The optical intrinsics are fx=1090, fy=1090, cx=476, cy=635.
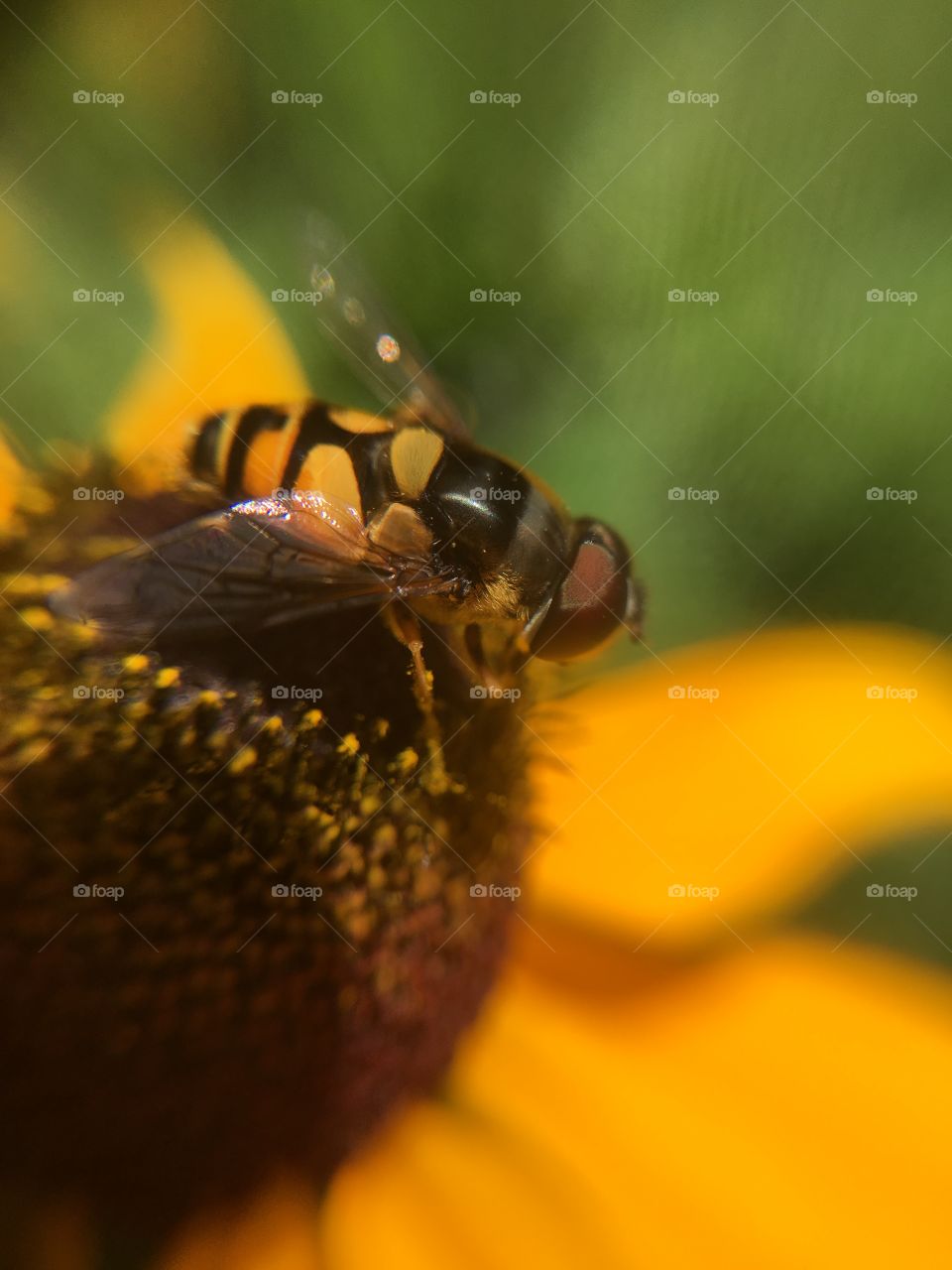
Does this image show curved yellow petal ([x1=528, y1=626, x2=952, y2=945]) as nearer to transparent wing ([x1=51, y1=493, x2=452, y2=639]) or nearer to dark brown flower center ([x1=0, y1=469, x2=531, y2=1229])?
dark brown flower center ([x1=0, y1=469, x2=531, y2=1229])

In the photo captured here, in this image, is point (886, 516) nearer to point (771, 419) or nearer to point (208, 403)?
point (771, 419)

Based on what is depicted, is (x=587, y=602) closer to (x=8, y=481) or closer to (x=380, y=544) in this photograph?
(x=380, y=544)

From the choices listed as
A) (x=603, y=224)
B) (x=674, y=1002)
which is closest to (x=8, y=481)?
(x=603, y=224)

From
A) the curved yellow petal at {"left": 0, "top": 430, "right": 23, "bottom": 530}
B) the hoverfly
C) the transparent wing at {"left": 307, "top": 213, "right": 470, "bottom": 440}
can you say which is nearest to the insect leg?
the hoverfly

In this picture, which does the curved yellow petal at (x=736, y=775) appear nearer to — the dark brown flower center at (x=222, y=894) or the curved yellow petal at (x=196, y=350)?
the dark brown flower center at (x=222, y=894)

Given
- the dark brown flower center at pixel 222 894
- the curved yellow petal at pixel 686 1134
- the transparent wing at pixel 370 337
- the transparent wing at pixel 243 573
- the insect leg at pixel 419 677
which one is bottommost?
the curved yellow petal at pixel 686 1134

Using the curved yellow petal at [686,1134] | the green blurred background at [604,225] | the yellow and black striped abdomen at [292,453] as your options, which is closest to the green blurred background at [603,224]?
the green blurred background at [604,225]
